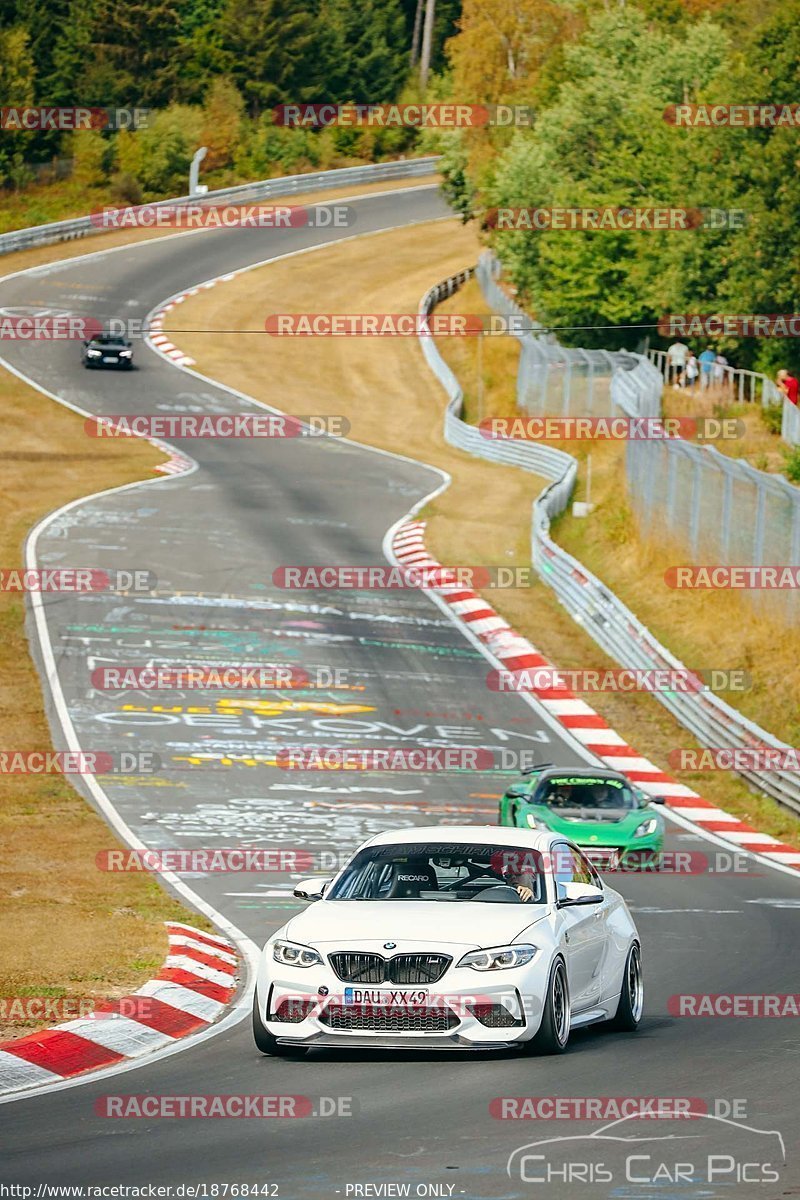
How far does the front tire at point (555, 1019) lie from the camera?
11.6 m

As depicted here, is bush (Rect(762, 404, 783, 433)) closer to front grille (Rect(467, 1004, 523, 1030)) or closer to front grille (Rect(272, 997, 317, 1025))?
front grille (Rect(467, 1004, 523, 1030))

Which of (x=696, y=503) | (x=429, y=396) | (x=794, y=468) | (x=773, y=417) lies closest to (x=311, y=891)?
(x=696, y=503)

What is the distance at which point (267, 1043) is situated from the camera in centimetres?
1170

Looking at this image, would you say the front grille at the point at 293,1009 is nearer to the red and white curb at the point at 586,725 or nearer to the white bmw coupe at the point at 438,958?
the white bmw coupe at the point at 438,958

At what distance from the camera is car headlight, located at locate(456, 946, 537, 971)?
1141 cm

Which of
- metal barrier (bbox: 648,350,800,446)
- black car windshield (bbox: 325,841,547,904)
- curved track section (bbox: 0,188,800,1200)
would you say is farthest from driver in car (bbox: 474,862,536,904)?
metal barrier (bbox: 648,350,800,446)

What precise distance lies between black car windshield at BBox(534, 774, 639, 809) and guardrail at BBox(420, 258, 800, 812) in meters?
4.41

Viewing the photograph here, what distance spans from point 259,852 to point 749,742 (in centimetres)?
951

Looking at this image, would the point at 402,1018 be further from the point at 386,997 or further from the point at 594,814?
the point at 594,814

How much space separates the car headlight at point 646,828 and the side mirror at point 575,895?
35.5 feet

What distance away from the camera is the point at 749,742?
98.3 feet

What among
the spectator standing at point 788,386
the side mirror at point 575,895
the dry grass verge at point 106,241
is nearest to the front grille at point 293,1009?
the side mirror at point 575,895

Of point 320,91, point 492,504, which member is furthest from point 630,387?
point 320,91

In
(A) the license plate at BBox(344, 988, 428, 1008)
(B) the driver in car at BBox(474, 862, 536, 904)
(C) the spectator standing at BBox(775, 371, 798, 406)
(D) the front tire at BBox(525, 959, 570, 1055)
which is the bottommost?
(C) the spectator standing at BBox(775, 371, 798, 406)
